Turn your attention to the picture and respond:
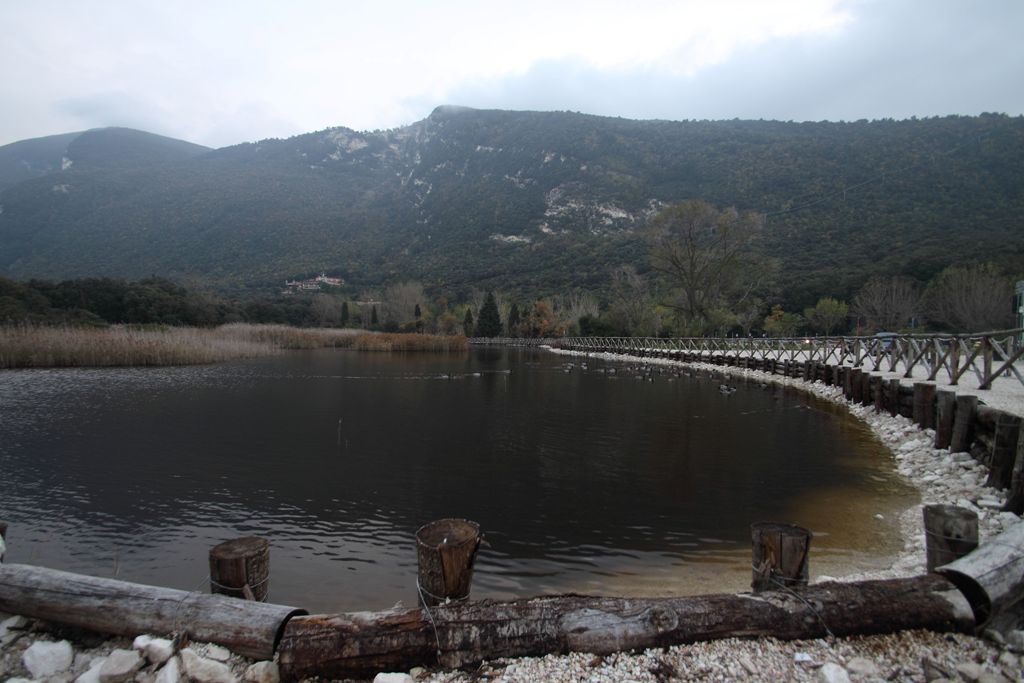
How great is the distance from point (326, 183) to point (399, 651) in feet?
524

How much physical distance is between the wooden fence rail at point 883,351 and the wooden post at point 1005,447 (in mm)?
4728

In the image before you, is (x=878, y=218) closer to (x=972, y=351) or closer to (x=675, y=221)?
(x=675, y=221)

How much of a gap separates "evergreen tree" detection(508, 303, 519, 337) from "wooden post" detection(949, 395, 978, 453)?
70392 millimetres

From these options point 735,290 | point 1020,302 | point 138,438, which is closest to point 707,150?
point 735,290

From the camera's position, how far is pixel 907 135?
8706cm

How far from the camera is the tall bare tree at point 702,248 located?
4178cm

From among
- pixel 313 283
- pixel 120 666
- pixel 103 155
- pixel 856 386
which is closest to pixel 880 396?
pixel 856 386

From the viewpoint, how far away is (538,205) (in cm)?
11138

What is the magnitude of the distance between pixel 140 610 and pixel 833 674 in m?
4.30

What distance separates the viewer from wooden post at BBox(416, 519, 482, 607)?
3.80 meters

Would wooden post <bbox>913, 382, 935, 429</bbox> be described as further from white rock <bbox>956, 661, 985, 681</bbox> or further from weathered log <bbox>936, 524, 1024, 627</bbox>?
white rock <bbox>956, 661, 985, 681</bbox>

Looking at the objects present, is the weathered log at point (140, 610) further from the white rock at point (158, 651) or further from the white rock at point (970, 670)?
the white rock at point (970, 670)

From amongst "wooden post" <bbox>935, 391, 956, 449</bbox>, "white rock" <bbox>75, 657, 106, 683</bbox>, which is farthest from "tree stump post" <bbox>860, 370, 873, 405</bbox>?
"white rock" <bbox>75, 657, 106, 683</bbox>

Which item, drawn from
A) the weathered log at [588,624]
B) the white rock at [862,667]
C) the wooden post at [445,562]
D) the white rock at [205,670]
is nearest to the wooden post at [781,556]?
the weathered log at [588,624]
